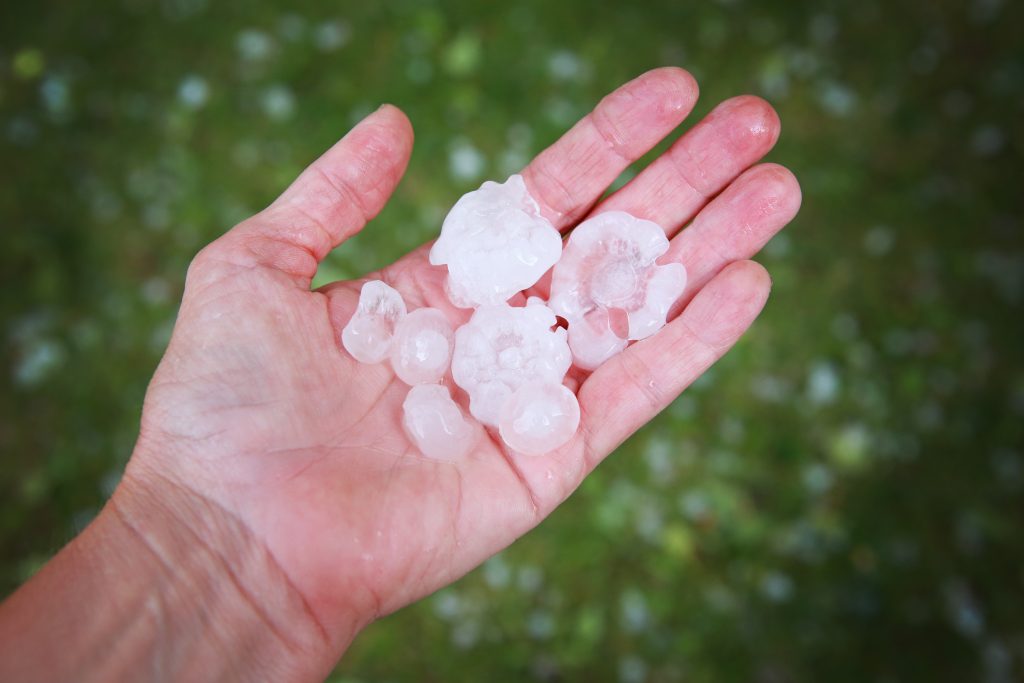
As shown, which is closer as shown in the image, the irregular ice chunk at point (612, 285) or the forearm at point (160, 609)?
the forearm at point (160, 609)

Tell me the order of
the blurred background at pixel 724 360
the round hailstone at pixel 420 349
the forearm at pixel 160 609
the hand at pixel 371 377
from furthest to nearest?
the blurred background at pixel 724 360 < the round hailstone at pixel 420 349 < the hand at pixel 371 377 < the forearm at pixel 160 609

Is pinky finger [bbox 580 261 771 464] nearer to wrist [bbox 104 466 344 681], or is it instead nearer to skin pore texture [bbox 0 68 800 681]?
skin pore texture [bbox 0 68 800 681]

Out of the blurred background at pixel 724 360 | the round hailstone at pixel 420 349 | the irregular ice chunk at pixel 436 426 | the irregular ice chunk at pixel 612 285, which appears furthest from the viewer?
the blurred background at pixel 724 360

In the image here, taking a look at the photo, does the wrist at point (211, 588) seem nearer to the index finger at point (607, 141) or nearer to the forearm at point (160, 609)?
the forearm at point (160, 609)

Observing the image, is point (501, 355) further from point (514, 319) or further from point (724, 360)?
point (724, 360)

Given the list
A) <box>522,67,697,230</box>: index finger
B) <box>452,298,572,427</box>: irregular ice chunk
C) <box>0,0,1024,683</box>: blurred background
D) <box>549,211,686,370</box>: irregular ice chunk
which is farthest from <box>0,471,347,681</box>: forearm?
<box>522,67,697,230</box>: index finger

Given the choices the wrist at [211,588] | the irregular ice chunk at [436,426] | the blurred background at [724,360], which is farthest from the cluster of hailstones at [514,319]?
the blurred background at [724,360]
